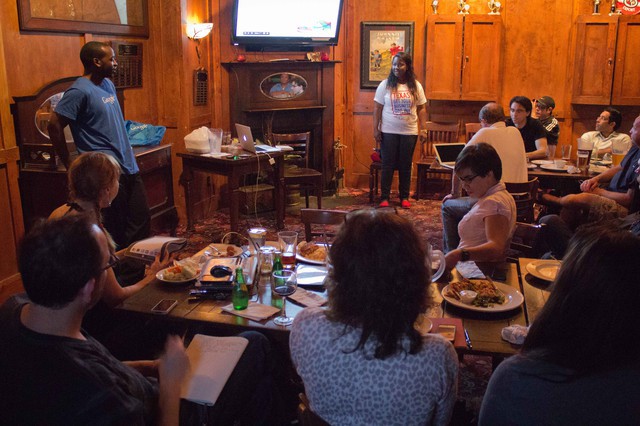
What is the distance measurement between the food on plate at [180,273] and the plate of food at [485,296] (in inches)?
40.7

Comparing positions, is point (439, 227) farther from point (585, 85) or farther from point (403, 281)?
point (403, 281)

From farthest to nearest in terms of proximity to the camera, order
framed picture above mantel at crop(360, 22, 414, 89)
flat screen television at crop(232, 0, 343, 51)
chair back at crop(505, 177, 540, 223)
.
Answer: framed picture above mantel at crop(360, 22, 414, 89), flat screen television at crop(232, 0, 343, 51), chair back at crop(505, 177, 540, 223)

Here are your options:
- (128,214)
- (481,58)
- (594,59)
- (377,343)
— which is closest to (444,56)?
(481,58)

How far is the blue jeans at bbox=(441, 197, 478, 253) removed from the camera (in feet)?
13.9

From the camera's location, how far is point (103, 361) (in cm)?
165

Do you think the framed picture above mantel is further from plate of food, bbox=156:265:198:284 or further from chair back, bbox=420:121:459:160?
plate of food, bbox=156:265:198:284

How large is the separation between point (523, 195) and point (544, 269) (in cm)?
166

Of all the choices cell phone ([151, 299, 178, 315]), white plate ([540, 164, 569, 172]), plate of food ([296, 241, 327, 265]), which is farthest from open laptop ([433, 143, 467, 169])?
cell phone ([151, 299, 178, 315])

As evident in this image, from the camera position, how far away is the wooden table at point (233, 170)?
5.45 metres

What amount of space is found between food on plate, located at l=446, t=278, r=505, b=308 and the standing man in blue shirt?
261 cm

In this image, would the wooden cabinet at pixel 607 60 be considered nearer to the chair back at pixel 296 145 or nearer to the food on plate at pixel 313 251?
the chair back at pixel 296 145

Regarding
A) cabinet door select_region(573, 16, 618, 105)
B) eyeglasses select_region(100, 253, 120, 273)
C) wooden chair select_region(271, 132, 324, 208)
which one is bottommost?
wooden chair select_region(271, 132, 324, 208)

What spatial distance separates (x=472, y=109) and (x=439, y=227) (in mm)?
2075

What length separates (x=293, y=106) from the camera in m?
7.09
